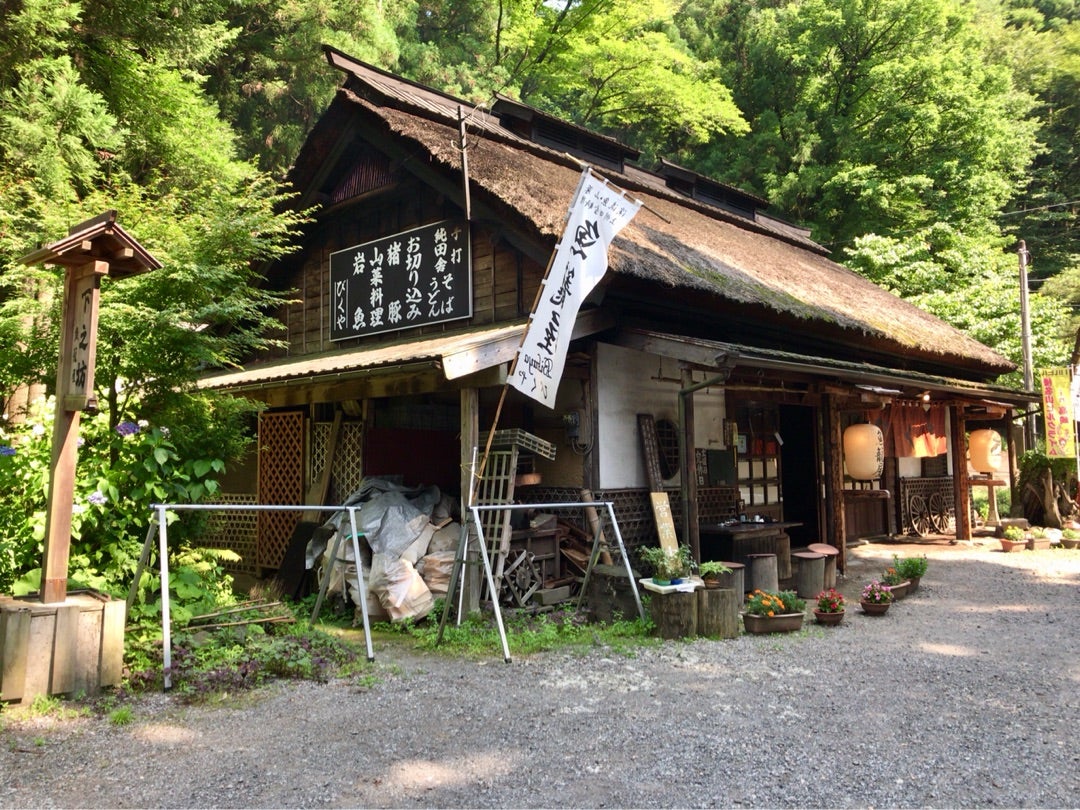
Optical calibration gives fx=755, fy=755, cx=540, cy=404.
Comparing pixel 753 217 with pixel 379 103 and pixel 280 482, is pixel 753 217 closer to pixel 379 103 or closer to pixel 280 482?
pixel 379 103

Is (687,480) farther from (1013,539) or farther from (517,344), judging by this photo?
(1013,539)

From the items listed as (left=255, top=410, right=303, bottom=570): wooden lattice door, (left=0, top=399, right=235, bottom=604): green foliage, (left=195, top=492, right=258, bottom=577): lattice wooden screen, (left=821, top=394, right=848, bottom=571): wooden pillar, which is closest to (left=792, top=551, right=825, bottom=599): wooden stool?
(left=821, top=394, right=848, bottom=571): wooden pillar

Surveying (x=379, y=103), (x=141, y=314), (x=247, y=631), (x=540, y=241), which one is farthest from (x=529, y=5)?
(x=247, y=631)

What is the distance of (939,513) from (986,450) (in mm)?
1455

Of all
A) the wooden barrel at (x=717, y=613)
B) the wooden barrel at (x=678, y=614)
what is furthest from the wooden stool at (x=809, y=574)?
the wooden barrel at (x=678, y=614)

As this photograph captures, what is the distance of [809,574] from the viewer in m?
8.32

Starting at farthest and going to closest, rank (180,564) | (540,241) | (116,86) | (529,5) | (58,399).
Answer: (529,5), (116,86), (540,241), (180,564), (58,399)

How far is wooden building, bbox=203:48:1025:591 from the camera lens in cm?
763

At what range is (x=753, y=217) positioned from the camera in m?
16.0

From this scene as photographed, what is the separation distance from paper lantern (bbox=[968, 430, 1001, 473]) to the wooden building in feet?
4.74

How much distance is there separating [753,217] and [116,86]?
11.8 meters

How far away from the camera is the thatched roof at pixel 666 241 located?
792 centimetres

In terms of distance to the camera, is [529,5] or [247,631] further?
[529,5]

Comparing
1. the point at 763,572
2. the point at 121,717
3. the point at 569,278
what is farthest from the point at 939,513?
the point at 121,717
